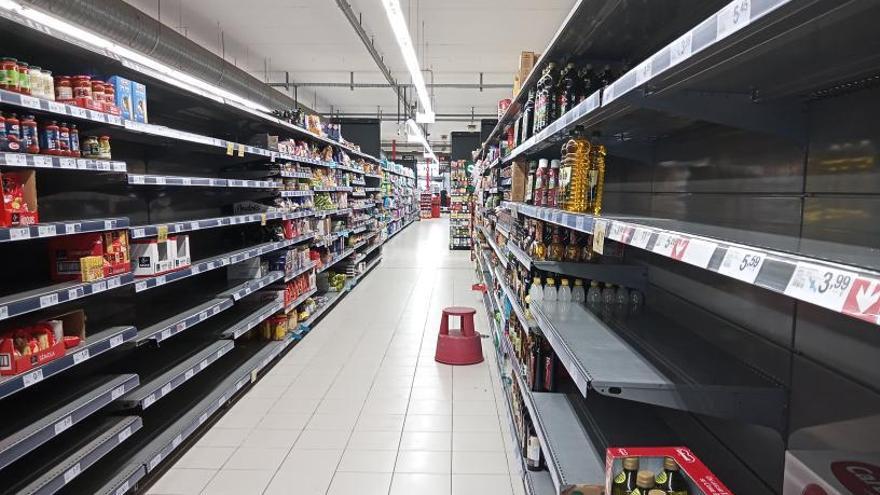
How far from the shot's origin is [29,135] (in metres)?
2.04

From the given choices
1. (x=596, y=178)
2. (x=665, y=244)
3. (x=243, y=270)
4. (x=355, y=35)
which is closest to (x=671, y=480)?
(x=665, y=244)

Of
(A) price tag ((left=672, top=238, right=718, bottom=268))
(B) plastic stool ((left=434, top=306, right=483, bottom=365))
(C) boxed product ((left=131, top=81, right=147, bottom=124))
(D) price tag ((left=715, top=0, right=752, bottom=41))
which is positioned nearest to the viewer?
(D) price tag ((left=715, top=0, right=752, bottom=41))

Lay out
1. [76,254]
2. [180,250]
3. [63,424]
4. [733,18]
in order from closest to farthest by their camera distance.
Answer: [733,18]
[63,424]
[76,254]
[180,250]

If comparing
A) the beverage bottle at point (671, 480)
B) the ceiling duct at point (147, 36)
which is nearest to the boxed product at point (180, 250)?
the beverage bottle at point (671, 480)

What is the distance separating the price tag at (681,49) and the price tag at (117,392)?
9.21 ft

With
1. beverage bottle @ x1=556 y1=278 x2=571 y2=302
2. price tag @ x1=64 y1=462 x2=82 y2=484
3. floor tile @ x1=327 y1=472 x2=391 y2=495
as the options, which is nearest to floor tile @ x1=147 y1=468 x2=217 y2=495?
price tag @ x1=64 y1=462 x2=82 y2=484

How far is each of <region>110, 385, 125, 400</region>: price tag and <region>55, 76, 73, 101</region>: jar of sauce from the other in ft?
4.69

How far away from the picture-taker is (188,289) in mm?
3979

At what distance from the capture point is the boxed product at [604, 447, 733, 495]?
1.22 metres

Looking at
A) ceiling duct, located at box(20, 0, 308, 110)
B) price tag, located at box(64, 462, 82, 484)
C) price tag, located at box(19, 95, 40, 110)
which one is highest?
ceiling duct, located at box(20, 0, 308, 110)

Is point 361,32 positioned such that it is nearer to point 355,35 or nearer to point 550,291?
point 355,35

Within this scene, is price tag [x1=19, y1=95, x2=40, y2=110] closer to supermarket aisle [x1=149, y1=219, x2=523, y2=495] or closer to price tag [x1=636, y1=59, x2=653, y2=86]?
supermarket aisle [x1=149, y1=219, x2=523, y2=495]

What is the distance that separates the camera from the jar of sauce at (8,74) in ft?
6.35

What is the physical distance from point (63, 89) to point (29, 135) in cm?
34
